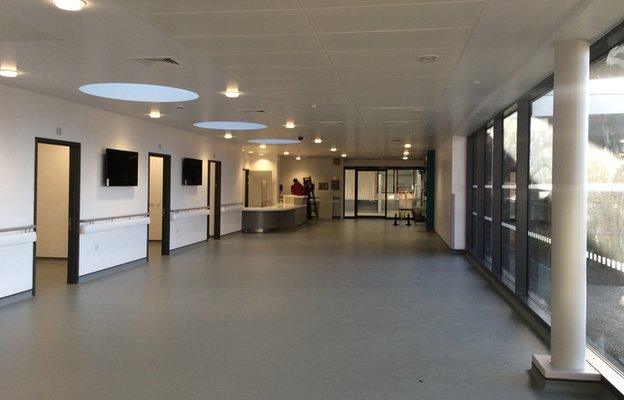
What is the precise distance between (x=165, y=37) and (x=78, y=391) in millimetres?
3179

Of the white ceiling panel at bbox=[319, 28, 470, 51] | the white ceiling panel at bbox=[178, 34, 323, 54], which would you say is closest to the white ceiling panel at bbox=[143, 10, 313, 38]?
the white ceiling panel at bbox=[178, 34, 323, 54]

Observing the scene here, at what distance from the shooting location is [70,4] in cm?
400

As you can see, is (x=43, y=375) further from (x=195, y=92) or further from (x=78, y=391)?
(x=195, y=92)

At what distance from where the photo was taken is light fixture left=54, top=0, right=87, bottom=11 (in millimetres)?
3965

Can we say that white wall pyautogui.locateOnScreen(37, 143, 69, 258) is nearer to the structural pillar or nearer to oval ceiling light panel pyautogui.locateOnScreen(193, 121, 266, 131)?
oval ceiling light panel pyautogui.locateOnScreen(193, 121, 266, 131)

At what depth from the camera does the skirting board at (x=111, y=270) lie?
920 cm

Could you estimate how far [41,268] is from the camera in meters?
10.4

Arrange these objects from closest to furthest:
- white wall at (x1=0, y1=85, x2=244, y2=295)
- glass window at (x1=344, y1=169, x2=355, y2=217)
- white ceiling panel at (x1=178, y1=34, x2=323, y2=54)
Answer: white ceiling panel at (x1=178, y1=34, x2=323, y2=54) < white wall at (x1=0, y1=85, x2=244, y2=295) < glass window at (x1=344, y1=169, x2=355, y2=217)

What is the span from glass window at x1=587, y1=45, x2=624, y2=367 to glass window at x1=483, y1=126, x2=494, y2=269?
218 inches

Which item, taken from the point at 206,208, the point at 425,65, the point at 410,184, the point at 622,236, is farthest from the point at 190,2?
the point at 410,184

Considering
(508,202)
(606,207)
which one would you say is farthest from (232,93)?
(606,207)

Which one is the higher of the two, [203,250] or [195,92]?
[195,92]

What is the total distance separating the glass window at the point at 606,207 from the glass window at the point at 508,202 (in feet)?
10.8

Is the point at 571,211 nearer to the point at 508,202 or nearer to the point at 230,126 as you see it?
the point at 508,202
